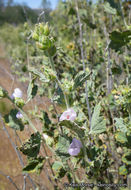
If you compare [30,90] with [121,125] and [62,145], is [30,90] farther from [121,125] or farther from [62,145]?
[121,125]

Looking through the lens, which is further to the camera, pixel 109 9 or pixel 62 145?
pixel 109 9

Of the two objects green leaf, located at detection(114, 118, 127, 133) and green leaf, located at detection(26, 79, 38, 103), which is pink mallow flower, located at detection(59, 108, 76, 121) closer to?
green leaf, located at detection(26, 79, 38, 103)

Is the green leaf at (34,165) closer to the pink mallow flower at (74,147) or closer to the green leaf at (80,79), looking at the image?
the pink mallow flower at (74,147)

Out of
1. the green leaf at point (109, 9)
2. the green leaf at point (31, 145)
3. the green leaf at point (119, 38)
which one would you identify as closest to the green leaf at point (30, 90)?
the green leaf at point (31, 145)

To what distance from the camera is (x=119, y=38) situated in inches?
30.5

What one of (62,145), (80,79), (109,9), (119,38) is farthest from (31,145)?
(109,9)

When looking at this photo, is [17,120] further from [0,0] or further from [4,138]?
[0,0]

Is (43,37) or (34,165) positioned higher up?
(43,37)

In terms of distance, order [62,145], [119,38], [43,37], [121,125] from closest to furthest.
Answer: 1. [43,37]
2. [62,145]
3. [121,125]
4. [119,38]

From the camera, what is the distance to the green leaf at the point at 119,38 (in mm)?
750

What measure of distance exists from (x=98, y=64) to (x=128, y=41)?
1.55 ft

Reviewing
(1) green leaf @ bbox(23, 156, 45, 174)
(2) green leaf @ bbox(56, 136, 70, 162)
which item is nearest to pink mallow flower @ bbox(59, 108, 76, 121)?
(2) green leaf @ bbox(56, 136, 70, 162)

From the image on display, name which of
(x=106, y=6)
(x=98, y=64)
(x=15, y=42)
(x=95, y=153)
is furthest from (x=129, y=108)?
(x=15, y=42)

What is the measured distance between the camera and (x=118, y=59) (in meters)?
1.32
